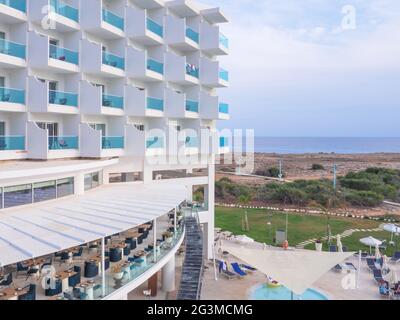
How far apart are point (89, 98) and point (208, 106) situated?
10627 mm

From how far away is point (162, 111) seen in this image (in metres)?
26.0

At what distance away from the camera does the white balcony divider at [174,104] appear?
26.0 meters

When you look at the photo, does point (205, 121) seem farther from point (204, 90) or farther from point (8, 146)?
Answer: point (8, 146)

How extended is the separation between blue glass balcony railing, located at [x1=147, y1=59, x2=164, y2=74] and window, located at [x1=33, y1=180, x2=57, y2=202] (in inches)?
421

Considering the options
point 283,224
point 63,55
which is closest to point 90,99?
point 63,55

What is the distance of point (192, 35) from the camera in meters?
28.3

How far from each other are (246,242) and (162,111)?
557 inches

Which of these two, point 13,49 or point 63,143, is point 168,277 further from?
point 13,49

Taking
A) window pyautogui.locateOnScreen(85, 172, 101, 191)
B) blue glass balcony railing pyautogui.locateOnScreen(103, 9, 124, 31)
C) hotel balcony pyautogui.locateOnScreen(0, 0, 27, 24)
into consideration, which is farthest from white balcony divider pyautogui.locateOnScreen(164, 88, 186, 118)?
hotel balcony pyautogui.locateOnScreen(0, 0, 27, 24)

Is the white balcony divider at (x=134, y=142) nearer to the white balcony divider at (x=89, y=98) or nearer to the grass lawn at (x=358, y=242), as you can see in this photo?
the white balcony divider at (x=89, y=98)

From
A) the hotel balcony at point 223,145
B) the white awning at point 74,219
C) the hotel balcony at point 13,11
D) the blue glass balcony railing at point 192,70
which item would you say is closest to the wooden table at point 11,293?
the white awning at point 74,219

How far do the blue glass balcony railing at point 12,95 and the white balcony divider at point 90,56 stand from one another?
3853 mm
